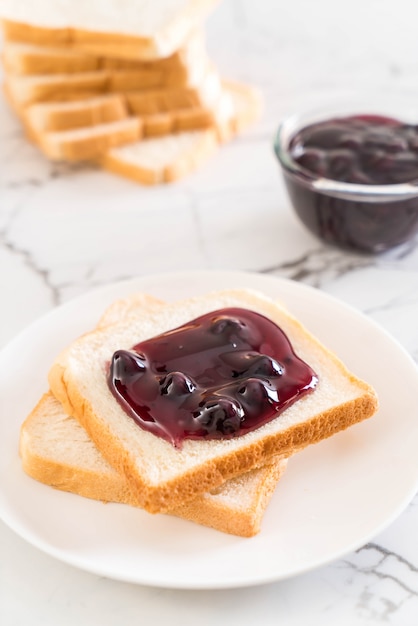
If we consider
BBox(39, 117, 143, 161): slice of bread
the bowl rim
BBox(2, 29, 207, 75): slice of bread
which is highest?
BBox(2, 29, 207, 75): slice of bread

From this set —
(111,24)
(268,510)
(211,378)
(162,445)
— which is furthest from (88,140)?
(268,510)

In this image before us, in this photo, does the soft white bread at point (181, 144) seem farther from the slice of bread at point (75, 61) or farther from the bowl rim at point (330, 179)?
the bowl rim at point (330, 179)

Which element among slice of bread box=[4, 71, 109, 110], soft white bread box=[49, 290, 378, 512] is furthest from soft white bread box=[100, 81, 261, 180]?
soft white bread box=[49, 290, 378, 512]

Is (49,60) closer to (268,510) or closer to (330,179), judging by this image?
(330,179)

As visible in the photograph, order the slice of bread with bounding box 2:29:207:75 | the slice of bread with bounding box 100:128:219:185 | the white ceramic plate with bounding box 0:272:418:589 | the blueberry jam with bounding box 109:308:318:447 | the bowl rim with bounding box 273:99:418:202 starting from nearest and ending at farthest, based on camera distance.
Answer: the white ceramic plate with bounding box 0:272:418:589
the blueberry jam with bounding box 109:308:318:447
the bowl rim with bounding box 273:99:418:202
the slice of bread with bounding box 100:128:219:185
the slice of bread with bounding box 2:29:207:75

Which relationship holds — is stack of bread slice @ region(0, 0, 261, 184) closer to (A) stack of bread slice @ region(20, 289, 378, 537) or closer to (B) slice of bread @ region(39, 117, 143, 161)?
(B) slice of bread @ region(39, 117, 143, 161)

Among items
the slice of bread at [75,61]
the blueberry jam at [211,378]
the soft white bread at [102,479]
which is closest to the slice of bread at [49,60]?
the slice of bread at [75,61]

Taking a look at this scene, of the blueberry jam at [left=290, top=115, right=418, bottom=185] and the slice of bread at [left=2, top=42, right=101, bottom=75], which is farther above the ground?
the slice of bread at [left=2, top=42, right=101, bottom=75]
